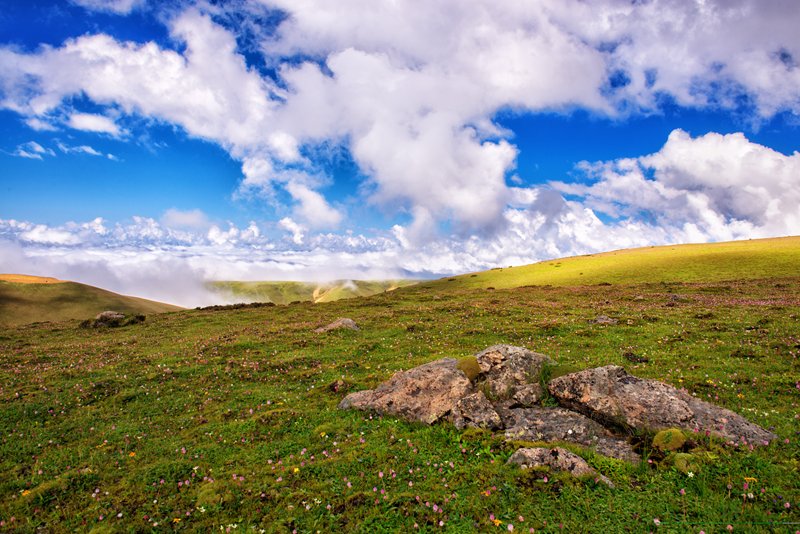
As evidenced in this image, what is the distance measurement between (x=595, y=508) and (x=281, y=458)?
9459 millimetres

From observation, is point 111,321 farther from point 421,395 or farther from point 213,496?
point 421,395

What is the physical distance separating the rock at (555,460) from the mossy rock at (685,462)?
198cm

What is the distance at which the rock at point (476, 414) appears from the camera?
522 inches

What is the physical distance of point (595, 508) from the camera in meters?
8.82

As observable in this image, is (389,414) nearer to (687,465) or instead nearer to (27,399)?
(687,465)

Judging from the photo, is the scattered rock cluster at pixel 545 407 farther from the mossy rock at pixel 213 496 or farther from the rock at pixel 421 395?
the mossy rock at pixel 213 496

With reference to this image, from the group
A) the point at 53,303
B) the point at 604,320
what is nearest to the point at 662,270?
the point at 604,320

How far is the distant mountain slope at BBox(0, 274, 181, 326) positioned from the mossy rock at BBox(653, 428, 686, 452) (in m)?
136

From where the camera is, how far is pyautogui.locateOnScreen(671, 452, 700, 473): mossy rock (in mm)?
9705

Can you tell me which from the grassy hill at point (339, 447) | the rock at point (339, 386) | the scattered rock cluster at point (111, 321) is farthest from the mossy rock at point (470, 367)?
the scattered rock cluster at point (111, 321)

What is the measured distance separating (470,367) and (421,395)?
2508mm

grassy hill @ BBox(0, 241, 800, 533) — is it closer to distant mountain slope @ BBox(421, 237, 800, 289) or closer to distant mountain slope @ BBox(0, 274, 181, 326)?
distant mountain slope @ BBox(421, 237, 800, 289)

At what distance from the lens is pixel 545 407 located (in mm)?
13953

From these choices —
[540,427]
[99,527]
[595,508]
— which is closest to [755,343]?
[540,427]
